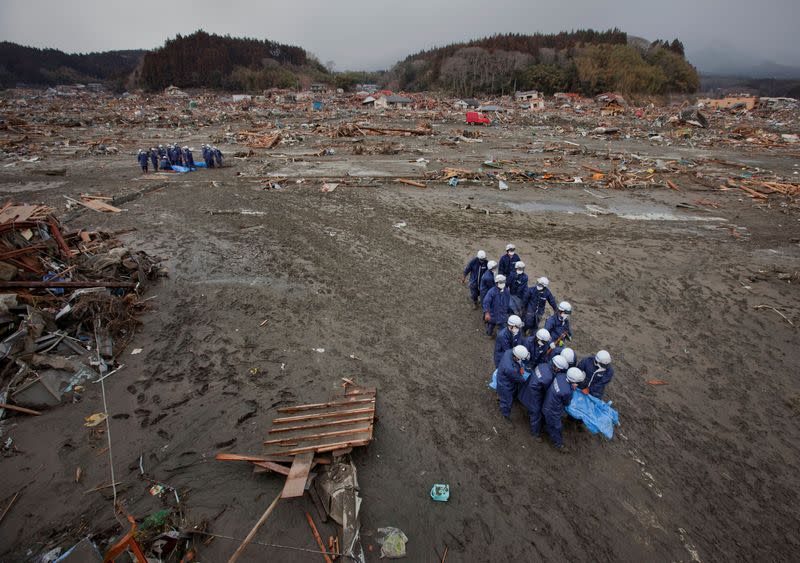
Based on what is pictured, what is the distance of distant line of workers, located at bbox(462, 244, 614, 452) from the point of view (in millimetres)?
4641

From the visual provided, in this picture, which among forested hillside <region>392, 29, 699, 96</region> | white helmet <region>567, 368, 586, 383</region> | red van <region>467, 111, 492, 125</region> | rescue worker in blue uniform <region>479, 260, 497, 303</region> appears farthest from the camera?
forested hillside <region>392, 29, 699, 96</region>

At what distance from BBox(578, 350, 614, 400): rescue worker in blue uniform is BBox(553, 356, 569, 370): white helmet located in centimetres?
51

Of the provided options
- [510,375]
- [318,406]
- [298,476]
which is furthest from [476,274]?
[298,476]

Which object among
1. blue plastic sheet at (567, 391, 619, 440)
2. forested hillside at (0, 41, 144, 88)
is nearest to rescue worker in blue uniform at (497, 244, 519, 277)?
blue plastic sheet at (567, 391, 619, 440)

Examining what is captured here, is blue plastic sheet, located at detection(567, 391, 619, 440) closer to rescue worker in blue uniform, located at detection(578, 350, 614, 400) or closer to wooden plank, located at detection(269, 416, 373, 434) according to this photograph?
rescue worker in blue uniform, located at detection(578, 350, 614, 400)

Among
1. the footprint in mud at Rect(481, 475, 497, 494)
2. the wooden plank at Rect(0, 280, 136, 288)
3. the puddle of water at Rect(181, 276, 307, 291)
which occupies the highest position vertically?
the wooden plank at Rect(0, 280, 136, 288)

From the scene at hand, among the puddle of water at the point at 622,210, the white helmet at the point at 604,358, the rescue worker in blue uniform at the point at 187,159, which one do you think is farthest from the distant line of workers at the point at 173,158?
the white helmet at the point at 604,358

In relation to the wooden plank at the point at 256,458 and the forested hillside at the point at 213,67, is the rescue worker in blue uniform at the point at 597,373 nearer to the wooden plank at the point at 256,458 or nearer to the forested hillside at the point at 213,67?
the wooden plank at the point at 256,458

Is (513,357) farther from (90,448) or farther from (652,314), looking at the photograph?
(90,448)

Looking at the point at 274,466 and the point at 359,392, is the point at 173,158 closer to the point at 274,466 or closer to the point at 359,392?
the point at 359,392

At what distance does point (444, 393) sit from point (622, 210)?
40.1 feet

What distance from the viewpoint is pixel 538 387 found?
476 cm

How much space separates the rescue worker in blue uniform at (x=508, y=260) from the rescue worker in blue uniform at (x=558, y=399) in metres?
3.69

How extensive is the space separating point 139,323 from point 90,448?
9.33 feet
